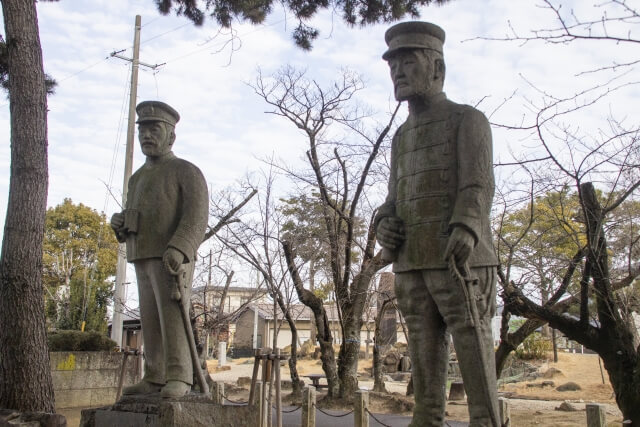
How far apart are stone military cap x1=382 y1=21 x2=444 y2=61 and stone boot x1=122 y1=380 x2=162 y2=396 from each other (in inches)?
130

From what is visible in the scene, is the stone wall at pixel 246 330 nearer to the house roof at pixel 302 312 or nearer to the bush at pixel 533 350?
the house roof at pixel 302 312

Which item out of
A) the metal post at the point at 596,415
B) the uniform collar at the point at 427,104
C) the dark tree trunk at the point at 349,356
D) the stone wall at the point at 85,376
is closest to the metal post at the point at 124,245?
the stone wall at the point at 85,376

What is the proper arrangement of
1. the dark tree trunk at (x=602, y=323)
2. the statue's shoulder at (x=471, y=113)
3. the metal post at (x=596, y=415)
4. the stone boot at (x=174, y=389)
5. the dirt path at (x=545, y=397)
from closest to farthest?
the statue's shoulder at (x=471, y=113)
the stone boot at (x=174, y=389)
the metal post at (x=596, y=415)
the dark tree trunk at (x=602, y=323)
the dirt path at (x=545, y=397)

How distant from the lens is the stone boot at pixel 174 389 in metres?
4.75

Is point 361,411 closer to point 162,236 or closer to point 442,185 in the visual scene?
point 162,236

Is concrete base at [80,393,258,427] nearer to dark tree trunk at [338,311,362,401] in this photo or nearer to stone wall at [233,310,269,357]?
dark tree trunk at [338,311,362,401]

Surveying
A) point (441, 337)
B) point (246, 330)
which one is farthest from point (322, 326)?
point (246, 330)

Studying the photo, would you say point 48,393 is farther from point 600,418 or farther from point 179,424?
point 600,418

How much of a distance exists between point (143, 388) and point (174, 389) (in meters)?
0.43

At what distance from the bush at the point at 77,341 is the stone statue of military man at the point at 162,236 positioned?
10.2 meters

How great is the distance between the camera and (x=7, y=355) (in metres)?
7.86

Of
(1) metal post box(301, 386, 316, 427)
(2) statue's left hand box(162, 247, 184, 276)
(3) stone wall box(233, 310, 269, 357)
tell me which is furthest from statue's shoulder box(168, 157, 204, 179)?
(3) stone wall box(233, 310, 269, 357)

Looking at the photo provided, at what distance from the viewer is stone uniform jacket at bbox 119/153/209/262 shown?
5.18 metres

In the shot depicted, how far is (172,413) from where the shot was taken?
436 centimetres
